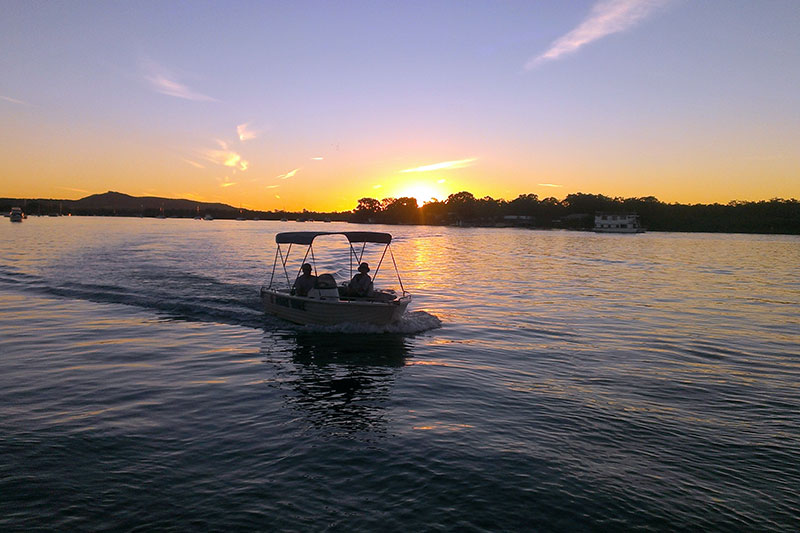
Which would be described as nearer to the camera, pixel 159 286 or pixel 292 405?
pixel 292 405

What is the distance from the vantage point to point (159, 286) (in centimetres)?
3091

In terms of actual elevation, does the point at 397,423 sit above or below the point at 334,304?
below

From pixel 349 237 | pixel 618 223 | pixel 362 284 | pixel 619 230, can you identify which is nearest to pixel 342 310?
pixel 362 284

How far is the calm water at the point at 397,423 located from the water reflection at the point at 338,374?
9cm

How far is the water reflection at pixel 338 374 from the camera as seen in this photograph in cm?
1116

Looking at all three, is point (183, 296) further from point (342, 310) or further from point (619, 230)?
point (619, 230)

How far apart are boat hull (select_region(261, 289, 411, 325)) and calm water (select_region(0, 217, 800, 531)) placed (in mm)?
545

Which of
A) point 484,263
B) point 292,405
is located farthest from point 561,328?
point 484,263

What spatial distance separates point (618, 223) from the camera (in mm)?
164125

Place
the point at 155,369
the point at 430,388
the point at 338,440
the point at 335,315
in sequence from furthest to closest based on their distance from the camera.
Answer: the point at 335,315
the point at 155,369
the point at 430,388
the point at 338,440

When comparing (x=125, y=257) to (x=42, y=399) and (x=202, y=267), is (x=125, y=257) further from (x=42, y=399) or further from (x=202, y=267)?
(x=42, y=399)

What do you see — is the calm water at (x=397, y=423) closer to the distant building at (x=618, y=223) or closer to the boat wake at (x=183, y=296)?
the boat wake at (x=183, y=296)

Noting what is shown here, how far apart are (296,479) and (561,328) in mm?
15944

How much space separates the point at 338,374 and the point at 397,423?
165 inches
